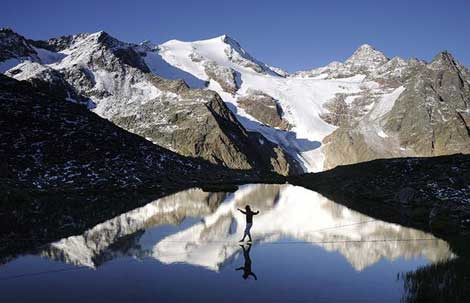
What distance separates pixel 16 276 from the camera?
21328mm

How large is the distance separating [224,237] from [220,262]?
7469mm

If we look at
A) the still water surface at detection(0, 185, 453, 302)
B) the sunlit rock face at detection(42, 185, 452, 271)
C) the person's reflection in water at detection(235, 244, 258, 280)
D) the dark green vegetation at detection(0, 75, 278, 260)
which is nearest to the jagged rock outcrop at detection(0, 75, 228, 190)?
the dark green vegetation at detection(0, 75, 278, 260)

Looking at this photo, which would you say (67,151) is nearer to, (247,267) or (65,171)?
(65,171)

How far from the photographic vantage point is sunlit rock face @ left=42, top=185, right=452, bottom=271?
2659cm

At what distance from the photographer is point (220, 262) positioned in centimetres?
2512

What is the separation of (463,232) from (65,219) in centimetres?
2932

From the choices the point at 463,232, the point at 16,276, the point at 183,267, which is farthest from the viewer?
the point at 463,232

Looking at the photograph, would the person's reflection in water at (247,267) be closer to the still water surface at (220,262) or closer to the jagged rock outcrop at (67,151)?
the still water surface at (220,262)

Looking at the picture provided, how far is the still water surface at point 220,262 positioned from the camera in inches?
775

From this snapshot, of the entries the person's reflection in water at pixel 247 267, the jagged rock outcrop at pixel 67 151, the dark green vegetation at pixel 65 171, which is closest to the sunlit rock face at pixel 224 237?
the person's reflection in water at pixel 247 267

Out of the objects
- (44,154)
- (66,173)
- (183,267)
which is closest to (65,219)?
(183,267)

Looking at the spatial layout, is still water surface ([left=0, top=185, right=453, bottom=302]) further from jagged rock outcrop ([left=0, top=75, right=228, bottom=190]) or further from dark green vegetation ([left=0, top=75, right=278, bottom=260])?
jagged rock outcrop ([left=0, top=75, right=228, bottom=190])

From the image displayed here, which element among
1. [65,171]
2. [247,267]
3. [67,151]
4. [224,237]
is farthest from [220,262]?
[67,151]

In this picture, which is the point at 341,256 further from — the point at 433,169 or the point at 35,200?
the point at 433,169
